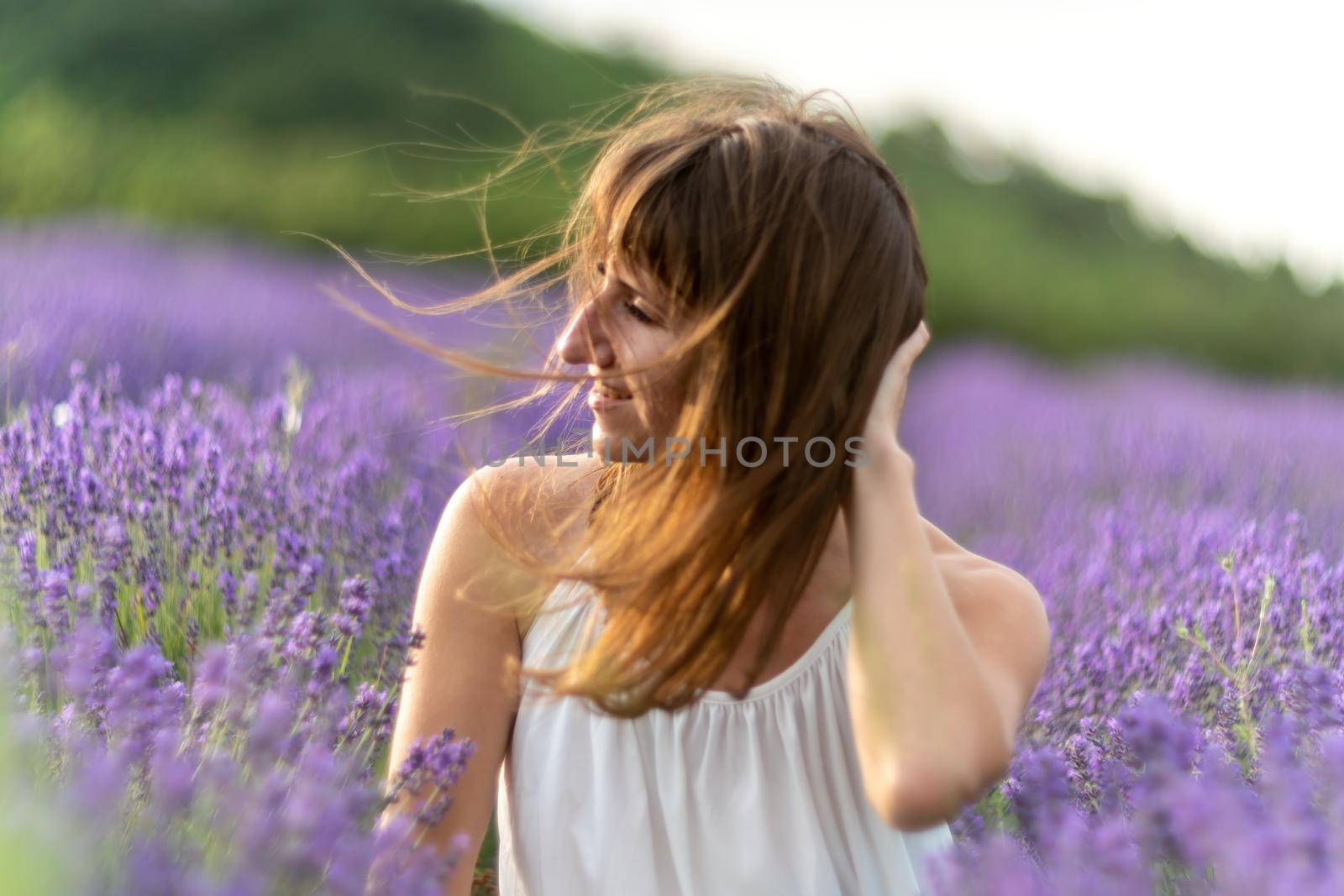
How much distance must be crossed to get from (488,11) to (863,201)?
363 cm

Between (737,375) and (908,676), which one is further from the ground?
(737,375)

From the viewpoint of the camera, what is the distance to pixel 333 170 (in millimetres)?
3682

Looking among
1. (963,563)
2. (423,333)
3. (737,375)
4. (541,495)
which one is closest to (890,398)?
(737,375)

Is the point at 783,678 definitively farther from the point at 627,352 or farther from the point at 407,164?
the point at 407,164

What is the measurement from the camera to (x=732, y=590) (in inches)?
43.3

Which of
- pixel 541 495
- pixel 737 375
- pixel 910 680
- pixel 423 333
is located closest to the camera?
pixel 910 680

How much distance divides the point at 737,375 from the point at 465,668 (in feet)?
1.43

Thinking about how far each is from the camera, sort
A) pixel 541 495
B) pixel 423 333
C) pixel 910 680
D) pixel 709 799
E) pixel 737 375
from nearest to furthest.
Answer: pixel 910 680 < pixel 737 375 < pixel 709 799 < pixel 541 495 < pixel 423 333

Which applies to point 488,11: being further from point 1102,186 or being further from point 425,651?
point 425,651

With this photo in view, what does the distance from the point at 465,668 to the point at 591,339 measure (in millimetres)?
384

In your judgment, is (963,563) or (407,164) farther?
(407,164)

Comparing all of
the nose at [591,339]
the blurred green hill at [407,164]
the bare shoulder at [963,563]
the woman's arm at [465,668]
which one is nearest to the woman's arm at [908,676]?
the bare shoulder at [963,563]

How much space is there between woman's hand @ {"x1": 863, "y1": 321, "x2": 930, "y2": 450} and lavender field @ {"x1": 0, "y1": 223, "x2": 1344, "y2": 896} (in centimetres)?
34

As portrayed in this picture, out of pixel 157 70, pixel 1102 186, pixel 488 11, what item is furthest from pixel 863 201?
pixel 488 11
